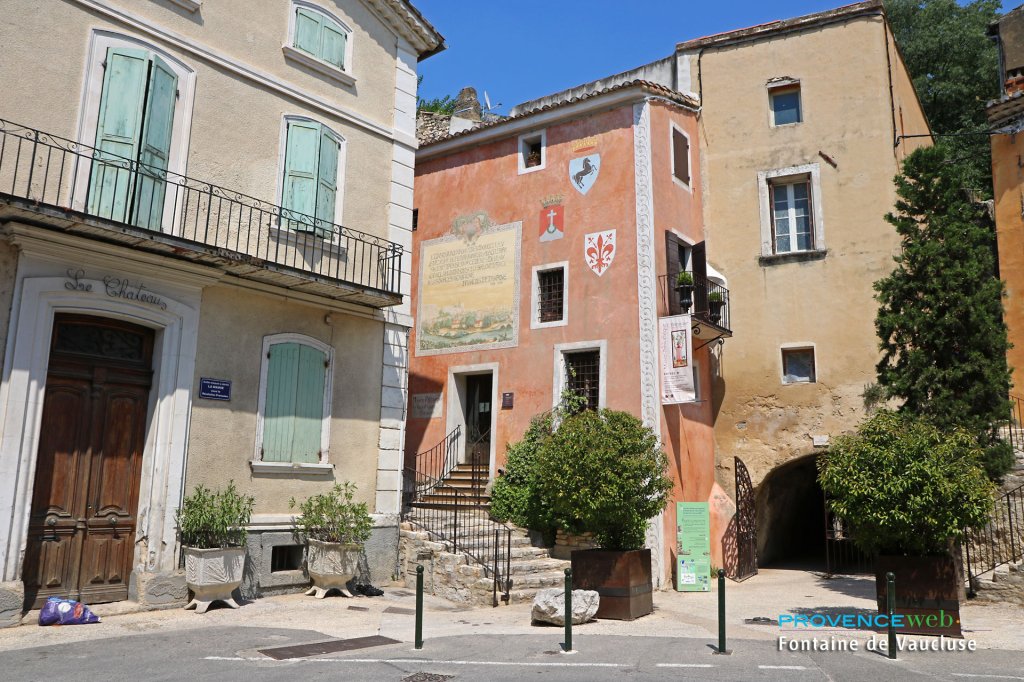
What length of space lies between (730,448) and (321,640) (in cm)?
1079

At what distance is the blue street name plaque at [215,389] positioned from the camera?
1074cm

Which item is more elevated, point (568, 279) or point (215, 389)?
point (568, 279)

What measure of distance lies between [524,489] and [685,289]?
5.02m

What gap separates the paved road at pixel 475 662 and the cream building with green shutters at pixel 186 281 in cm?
184

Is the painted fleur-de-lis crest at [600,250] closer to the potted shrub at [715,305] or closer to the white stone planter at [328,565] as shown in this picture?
the potted shrub at [715,305]

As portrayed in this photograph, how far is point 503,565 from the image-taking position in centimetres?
1273

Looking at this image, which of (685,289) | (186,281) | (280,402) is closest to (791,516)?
(685,289)

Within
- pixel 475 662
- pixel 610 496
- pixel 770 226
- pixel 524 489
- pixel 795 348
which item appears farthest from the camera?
pixel 770 226

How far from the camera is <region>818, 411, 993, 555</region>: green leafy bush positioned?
9.16 m

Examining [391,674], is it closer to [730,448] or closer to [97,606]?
[97,606]

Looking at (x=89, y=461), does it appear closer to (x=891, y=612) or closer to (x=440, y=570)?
(x=440, y=570)

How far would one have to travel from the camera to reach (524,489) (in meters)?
15.0

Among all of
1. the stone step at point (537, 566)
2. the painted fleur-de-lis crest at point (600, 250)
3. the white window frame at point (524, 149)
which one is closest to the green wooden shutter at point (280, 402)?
the stone step at point (537, 566)

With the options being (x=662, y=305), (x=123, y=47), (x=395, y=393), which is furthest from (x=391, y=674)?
(x=662, y=305)
